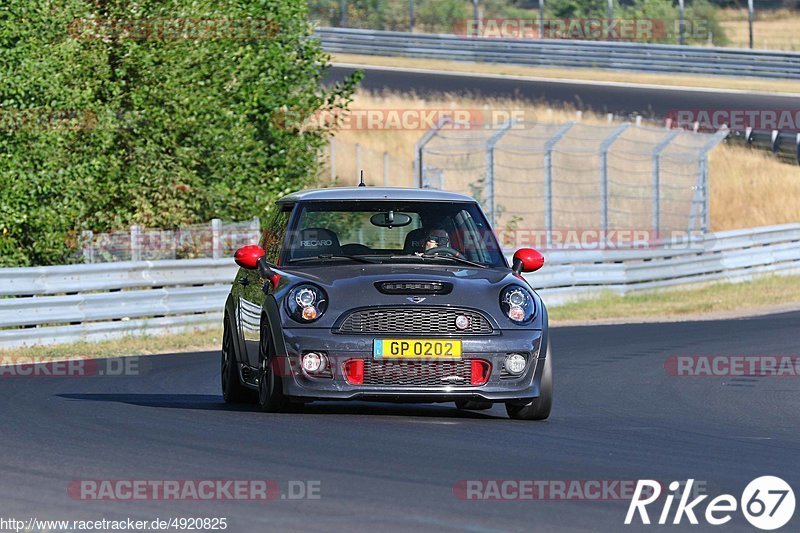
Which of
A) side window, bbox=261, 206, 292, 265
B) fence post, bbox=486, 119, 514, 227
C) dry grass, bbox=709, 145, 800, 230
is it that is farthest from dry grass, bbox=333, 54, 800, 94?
side window, bbox=261, 206, 292, 265

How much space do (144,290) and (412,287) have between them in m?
9.83

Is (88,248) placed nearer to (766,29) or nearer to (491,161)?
(491,161)

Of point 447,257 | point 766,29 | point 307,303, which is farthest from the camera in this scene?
point 766,29

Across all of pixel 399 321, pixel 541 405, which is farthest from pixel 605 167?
pixel 399 321

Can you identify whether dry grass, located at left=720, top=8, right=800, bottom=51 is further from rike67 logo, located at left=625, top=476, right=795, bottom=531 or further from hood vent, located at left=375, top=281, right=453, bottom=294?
rike67 logo, located at left=625, top=476, right=795, bottom=531

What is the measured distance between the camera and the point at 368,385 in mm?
9695

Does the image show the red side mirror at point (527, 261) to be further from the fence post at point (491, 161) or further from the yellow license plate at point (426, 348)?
the fence post at point (491, 161)

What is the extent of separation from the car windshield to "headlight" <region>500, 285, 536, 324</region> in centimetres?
71

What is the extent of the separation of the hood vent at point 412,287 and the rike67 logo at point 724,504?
2.65m

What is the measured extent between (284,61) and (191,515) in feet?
64.1

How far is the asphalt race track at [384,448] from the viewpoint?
661 centimetres

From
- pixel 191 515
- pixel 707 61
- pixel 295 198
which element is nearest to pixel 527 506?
pixel 191 515
